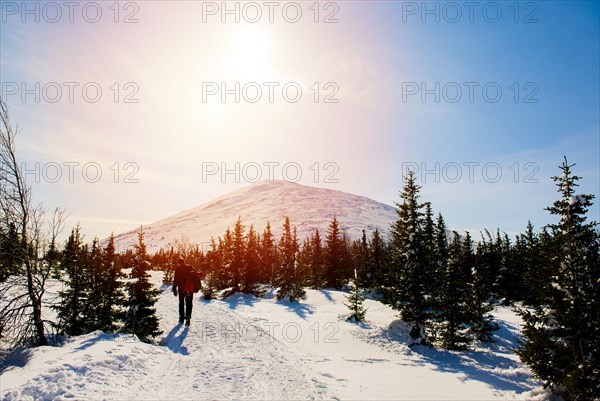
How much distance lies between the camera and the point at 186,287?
44.5ft

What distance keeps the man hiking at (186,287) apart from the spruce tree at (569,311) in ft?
40.2

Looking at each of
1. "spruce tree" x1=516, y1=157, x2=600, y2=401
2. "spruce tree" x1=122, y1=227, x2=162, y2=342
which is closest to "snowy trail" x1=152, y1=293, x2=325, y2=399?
"spruce tree" x1=122, y1=227, x2=162, y2=342

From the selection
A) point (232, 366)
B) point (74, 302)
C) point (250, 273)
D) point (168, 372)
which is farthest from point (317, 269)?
point (168, 372)

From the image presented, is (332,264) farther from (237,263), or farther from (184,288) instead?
(184,288)

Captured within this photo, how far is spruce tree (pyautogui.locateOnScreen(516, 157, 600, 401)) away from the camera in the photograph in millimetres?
9359

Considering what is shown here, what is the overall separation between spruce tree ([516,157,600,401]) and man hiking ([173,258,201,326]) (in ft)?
40.2

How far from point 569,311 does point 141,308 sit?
1612 centimetres

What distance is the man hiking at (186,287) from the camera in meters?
13.6

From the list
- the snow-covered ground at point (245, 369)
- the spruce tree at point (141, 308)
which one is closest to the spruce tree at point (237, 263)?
the snow-covered ground at point (245, 369)

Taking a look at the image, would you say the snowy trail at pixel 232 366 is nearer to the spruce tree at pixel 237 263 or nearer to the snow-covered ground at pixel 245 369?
the snow-covered ground at pixel 245 369

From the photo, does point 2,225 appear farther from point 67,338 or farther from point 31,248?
point 67,338

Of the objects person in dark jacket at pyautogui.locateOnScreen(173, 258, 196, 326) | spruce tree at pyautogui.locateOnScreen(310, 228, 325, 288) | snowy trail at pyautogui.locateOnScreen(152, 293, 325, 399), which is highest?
person in dark jacket at pyautogui.locateOnScreen(173, 258, 196, 326)

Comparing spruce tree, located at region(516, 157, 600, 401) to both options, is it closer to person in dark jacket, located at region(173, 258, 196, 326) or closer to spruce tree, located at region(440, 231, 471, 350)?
spruce tree, located at region(440, 231, 471, 350)

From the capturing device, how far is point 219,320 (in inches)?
590
